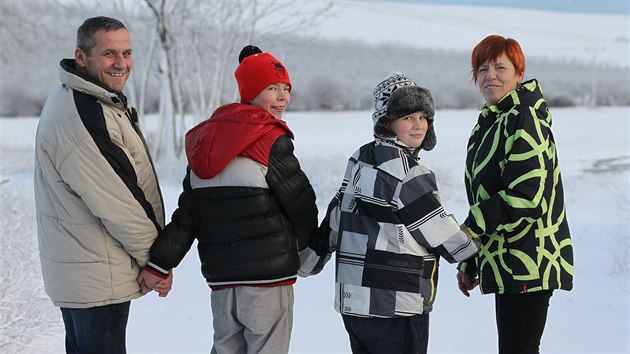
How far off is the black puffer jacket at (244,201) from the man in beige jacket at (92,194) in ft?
0.57

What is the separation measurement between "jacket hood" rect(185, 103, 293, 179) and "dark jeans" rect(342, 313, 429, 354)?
2.43ft

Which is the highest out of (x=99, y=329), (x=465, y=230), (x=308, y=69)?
(x=308, y=69)

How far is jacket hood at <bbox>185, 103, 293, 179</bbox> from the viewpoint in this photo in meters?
2.82

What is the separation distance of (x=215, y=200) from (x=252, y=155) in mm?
214

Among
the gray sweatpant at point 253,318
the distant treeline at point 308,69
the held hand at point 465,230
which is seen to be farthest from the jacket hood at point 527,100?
the distant treeline at point 308,69

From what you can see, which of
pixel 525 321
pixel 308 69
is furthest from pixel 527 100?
pixel 308 69

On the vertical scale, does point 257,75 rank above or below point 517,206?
above

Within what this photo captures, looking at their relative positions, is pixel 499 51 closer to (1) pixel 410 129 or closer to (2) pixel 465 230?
(1) pixel 410 129

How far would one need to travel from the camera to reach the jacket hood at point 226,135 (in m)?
2.82

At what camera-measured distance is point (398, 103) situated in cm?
287

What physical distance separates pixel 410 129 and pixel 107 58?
110 centimetres

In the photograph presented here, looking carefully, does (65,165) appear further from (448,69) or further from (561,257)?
(448,69)

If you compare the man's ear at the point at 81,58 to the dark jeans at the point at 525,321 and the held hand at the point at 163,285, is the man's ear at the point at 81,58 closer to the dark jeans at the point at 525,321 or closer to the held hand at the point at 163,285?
the held hand at the point at 163,285

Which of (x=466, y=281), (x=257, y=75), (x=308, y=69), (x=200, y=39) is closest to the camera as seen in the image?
(x=257, y=75)
